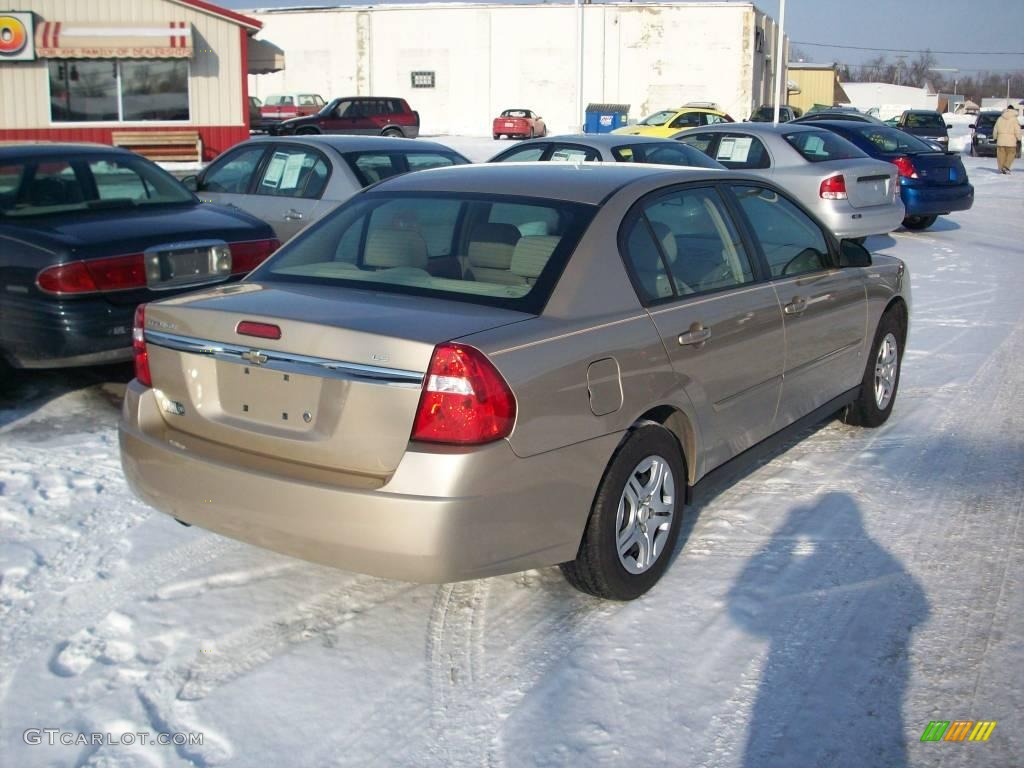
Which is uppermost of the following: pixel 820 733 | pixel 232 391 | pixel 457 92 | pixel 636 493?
pixel 457 92

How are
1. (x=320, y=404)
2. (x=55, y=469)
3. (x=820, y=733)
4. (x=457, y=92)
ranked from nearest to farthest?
(x=820, y=733) → (x=320, y=404) → (x=55, y=469) → (x=457, y=92)

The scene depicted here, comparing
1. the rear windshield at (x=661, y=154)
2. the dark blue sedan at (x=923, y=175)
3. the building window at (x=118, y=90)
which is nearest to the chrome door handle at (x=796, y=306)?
the rear windshield at (x=661, y=154)

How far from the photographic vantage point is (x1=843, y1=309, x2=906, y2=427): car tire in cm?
643

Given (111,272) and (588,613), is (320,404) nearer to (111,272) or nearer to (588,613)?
(588,613)

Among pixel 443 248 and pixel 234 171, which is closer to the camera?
pixel 443 248

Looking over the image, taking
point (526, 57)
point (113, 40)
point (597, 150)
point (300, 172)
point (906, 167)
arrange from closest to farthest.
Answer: point (300, 172) < point (597, 150) < point (906, 167) < point (113, 40) < point (526, 57)

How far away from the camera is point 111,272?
6434mm

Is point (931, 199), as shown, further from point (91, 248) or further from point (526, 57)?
point (526, 57)

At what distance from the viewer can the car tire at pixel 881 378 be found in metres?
6.43

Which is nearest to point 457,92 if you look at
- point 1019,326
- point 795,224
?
point 1019,326

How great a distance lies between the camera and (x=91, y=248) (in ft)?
21.0

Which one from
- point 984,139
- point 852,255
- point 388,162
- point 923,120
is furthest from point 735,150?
point 984,139

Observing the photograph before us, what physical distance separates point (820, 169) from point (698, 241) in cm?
882

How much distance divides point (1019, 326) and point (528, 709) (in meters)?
8.03
